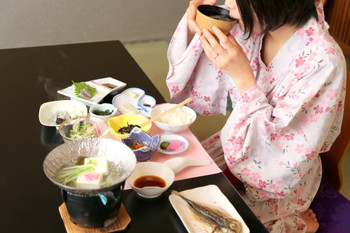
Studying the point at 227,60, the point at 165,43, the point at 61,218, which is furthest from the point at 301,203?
the point at 165,43

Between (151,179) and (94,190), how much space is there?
1.16 feet

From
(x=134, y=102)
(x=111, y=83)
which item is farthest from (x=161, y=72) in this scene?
(x=134, y=102)

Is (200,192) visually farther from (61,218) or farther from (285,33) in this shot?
(285,33)

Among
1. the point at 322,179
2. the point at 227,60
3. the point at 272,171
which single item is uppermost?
the point at 227,60

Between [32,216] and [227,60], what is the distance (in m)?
0.89

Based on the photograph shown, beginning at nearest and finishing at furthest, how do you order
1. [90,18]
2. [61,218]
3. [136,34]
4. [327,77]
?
[61,218], [327,77], [90,18], [136,34]

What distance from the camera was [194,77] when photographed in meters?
2.02

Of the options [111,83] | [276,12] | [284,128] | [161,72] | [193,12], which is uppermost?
[276,12]

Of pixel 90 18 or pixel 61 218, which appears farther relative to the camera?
pixel 90 18

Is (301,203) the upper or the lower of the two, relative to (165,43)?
upper

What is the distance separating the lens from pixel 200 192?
1.25 meters

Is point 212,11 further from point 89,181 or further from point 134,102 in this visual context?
point 89,181

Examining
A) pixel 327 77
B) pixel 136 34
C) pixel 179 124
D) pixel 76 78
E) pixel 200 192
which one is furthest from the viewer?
pixel 136 34

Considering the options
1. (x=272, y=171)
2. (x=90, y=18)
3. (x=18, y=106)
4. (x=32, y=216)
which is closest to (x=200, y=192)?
(x=272, y=171)
